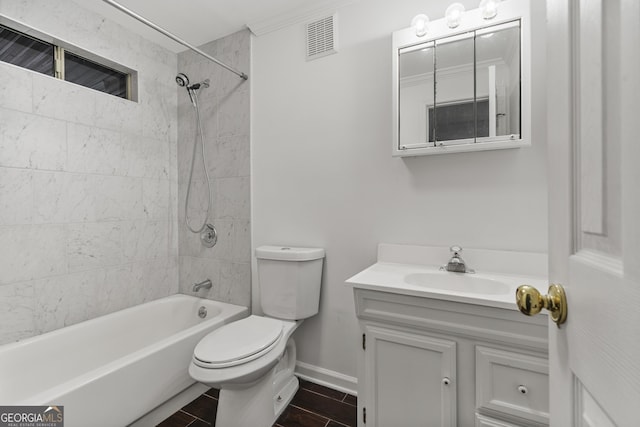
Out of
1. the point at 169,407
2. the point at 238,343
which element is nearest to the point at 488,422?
the point at 238,343

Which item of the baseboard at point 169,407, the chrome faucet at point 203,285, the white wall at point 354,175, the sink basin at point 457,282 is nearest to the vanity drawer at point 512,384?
the sink basin at point 457,282

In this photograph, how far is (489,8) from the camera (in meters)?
1.33

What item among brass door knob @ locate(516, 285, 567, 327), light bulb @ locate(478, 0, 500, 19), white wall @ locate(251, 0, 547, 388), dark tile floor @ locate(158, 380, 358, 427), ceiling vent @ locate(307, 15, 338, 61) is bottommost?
dark tile floor @ locate(158, 380, 358, 427)

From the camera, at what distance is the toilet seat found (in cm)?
132

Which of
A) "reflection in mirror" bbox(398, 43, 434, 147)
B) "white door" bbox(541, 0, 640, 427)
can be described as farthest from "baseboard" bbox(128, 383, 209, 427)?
"reflection in mirror" bbox(398, 43, 434, 147)

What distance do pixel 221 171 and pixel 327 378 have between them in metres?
1.64

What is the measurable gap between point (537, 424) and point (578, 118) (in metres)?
1.05

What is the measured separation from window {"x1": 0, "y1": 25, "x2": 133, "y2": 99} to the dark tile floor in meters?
2.16

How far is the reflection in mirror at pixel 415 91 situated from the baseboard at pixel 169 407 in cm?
190

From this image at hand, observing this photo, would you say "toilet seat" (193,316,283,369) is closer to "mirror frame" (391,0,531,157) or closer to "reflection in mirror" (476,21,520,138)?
"mirror frame" (391,0,531,157)

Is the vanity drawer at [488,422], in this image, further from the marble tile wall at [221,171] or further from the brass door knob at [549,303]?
the marble tile wall at [221,171]

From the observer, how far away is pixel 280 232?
204 centimetres

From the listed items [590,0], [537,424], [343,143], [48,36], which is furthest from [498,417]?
[48,36]

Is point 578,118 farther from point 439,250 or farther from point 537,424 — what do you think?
point 439,250
